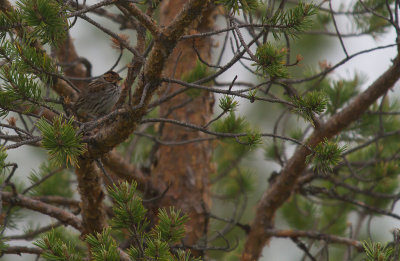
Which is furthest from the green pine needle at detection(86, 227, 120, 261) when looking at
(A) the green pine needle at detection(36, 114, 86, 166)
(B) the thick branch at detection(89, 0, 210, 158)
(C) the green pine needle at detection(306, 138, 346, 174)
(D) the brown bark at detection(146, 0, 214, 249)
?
(D) the brown bark at detection(146, 0, 214, 249)

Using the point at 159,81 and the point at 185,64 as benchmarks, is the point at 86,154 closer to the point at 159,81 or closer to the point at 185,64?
the point at 159,81

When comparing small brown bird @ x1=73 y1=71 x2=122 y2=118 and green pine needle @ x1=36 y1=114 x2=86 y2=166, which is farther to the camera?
small brown bird @ x1=73 y1=71 x2=122 y2=118

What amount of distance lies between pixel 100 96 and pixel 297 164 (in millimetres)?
1820

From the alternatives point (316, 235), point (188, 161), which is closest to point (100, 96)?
point (188, 161)

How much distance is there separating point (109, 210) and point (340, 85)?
1.76 meters

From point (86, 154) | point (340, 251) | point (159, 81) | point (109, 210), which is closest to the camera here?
point (159, 81)

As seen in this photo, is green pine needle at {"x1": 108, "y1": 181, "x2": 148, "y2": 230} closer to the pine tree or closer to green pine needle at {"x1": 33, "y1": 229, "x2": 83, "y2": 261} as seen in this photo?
the pine tree

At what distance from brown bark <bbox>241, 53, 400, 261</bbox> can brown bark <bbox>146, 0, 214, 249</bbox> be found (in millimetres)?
365

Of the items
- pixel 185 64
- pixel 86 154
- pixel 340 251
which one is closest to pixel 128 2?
pixel 86 154

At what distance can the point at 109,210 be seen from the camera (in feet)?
10.2

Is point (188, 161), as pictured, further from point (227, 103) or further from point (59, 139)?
point (59, 139)

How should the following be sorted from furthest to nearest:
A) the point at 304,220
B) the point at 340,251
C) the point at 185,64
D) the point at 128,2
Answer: the point at 340,251, the point at 304,220, the point at 185,64, the point at 128,2

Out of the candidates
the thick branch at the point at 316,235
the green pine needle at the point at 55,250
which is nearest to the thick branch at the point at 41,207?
the green pine needle at the point at 55,250

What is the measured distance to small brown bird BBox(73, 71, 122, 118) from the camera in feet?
12.6
